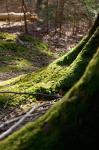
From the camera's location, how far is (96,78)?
3.52 m

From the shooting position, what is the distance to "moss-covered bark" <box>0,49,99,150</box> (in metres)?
3.29

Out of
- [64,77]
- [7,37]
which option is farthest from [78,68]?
[7,37]

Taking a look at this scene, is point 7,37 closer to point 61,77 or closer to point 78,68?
point 61,77

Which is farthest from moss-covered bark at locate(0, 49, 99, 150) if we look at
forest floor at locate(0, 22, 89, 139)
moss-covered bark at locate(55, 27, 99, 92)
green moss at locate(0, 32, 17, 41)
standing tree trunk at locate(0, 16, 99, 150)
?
green moss at locate(0, 32, 17, 41)

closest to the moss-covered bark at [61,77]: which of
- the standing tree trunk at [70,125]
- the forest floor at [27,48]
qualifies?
the standing tree trunk at [70,125]

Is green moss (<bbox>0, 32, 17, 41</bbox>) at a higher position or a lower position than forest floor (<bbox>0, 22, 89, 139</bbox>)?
higher

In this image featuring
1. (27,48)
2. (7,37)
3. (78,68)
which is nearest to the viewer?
(78,68)

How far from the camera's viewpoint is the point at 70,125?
3334mm

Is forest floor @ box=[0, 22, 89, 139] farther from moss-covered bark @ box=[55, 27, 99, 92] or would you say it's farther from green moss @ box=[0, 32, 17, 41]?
moss-covered bark @ box=[55, 27, 99, 92]

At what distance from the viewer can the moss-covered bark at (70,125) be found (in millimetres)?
3289

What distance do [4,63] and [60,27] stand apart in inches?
311

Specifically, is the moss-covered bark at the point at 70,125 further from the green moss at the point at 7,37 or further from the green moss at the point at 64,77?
the green moss at the point at 7,37

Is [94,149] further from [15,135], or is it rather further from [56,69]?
[56,69]

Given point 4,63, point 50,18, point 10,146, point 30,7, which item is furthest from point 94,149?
point 30,7
